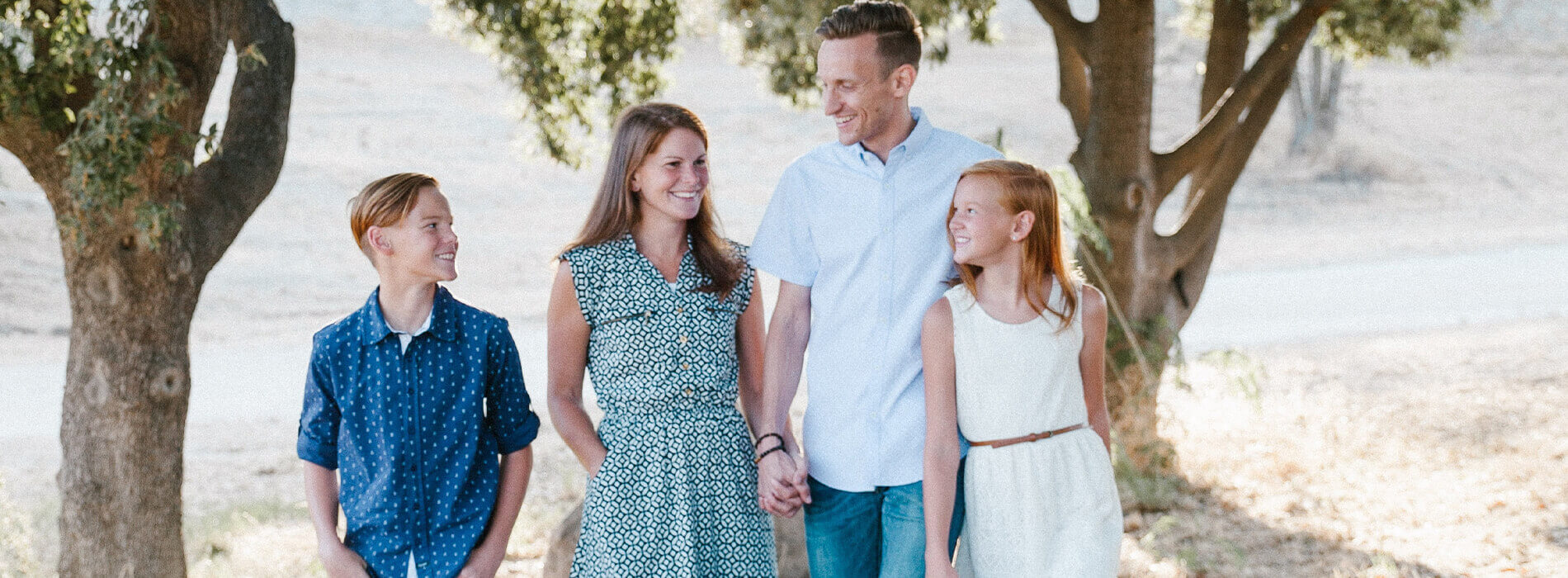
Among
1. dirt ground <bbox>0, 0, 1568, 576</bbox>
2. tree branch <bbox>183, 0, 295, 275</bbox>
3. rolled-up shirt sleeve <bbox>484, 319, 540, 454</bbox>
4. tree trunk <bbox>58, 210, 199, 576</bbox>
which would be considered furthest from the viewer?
dirt ground <bbox>0, 0, 1568, 576</bbox>

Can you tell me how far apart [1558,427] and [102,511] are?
7633mm

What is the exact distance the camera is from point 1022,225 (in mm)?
2812

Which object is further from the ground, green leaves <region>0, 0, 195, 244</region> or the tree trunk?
green leaves <region>0, 0, 195, 244</region>

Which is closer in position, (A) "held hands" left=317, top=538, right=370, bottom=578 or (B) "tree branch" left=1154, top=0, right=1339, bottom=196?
(A) "held hands" left=317, top=538, right=370, bottom=578

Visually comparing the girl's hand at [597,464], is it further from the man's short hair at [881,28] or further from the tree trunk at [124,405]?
the tree trunk at [124,405]

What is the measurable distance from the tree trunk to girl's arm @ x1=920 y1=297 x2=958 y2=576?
3217mm

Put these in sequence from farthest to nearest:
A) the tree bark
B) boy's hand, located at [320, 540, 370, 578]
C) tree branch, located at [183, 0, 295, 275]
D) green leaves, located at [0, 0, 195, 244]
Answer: tree branch, located at [183, 0, 295, 275]
the tree bark
green leaves, located at [0, 0, 195, 244]
boy's hand, located at [320, 540, 370, 578]

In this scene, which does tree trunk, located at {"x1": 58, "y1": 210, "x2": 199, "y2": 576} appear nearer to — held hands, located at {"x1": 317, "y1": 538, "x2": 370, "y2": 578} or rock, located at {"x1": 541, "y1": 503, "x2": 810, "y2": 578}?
rock, located at {"x1": 541, "y1": 503, "x2": 810, "y2": 578}

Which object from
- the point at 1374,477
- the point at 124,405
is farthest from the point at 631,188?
the point at 1374,477

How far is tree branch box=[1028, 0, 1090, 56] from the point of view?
6918mm

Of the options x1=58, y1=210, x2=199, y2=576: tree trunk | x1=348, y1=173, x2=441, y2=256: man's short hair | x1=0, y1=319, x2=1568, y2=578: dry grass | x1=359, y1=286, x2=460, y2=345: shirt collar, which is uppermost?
x1=348, y1=173, x2=441, y2=256: man's short hair

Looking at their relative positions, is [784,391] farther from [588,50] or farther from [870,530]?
[588,50]

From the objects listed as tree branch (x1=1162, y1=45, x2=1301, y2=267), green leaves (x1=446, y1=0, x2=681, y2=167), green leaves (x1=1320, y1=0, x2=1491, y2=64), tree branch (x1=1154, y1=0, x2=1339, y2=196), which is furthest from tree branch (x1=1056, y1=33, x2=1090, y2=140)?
green leaves (x1=446, y1=0, x2=681, y2=167)

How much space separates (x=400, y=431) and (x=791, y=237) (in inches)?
37.2
